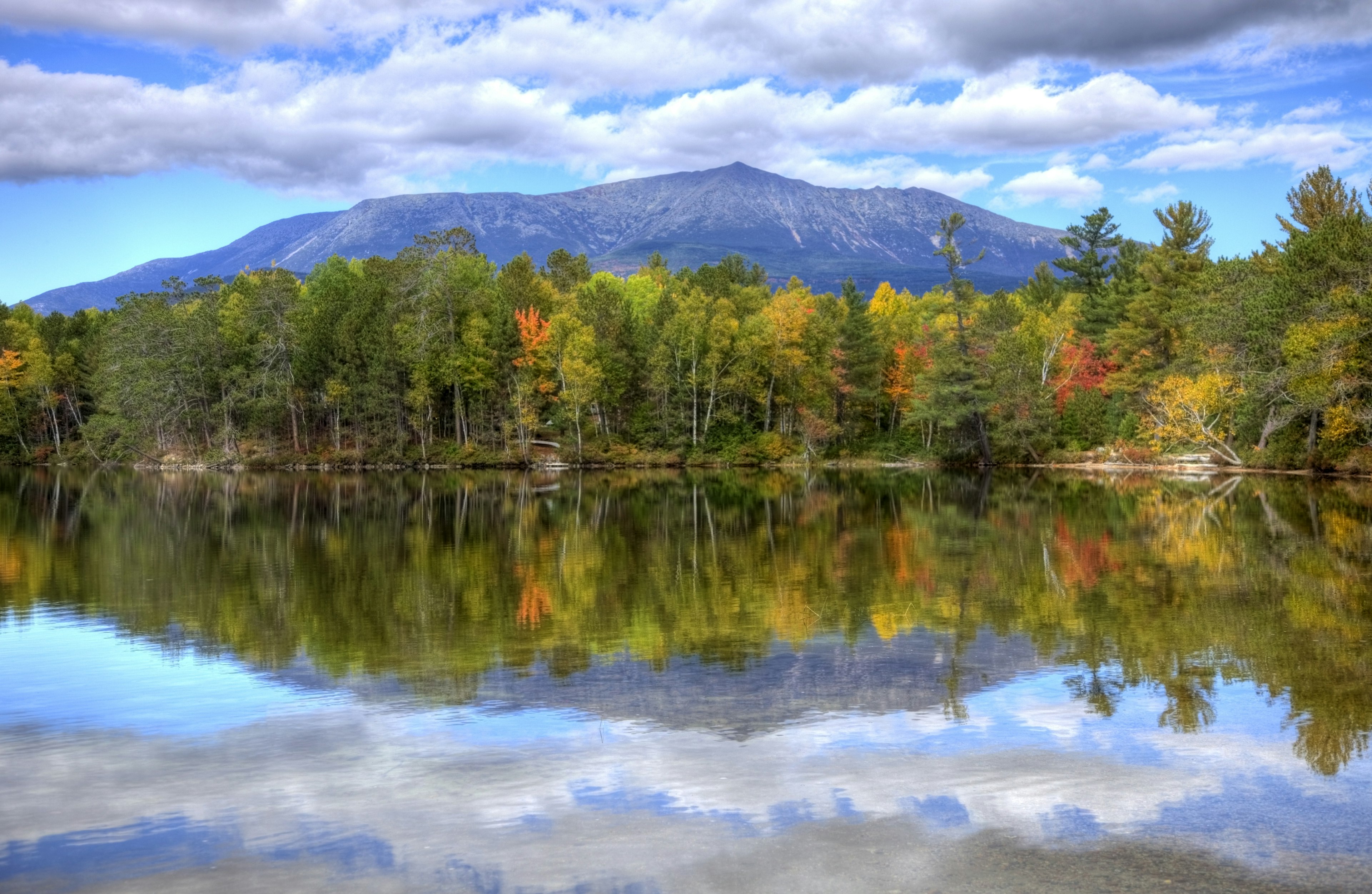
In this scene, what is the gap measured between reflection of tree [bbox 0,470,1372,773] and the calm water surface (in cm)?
15

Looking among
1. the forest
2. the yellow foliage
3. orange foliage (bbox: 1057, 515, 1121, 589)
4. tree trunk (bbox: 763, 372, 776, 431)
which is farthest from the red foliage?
orange foliage (bbox: 1057, 515, 1121, 589)

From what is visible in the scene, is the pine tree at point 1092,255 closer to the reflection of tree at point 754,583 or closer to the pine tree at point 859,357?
the pine tree at point 859,357

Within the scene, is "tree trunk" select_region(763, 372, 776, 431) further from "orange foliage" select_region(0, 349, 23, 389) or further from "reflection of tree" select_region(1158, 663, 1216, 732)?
"orange foliage" select_region(0, 349, 23, 389)

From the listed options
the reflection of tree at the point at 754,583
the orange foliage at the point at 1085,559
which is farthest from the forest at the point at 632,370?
the orange foliage at the point at 1085,559

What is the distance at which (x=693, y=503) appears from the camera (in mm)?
52781

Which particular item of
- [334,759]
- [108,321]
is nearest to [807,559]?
[334,759]

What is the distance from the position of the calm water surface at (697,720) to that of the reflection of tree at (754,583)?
154 mm

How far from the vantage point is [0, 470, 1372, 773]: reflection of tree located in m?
17.6

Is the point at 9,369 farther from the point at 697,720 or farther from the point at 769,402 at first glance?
the point at 697,720

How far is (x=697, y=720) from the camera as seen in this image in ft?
46.3

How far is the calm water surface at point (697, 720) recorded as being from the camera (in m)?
9.64

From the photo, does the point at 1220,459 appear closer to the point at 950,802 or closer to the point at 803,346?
the point at 803,346

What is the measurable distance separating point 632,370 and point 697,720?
80601mm

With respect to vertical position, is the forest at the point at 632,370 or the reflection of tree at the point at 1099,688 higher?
the forest at the point at 632,370
